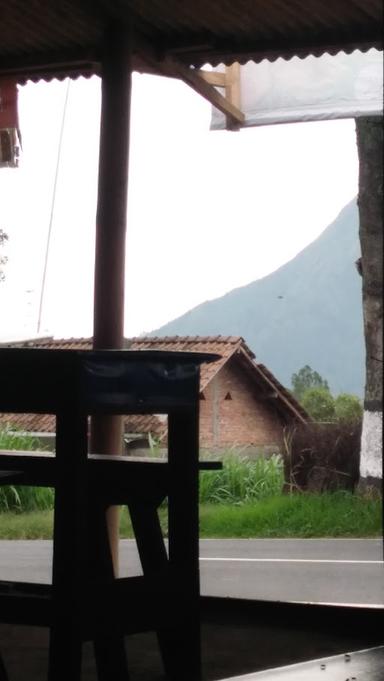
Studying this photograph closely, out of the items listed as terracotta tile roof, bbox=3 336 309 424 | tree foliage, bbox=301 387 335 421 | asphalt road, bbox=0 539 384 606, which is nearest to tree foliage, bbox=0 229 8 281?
terracotta tile roof, bbox=3 336 309 424

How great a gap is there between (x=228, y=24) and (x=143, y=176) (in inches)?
24.0

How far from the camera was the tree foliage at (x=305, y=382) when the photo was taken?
4801 mm

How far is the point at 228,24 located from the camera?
391 centimetres

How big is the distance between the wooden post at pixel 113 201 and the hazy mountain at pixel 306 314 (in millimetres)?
488

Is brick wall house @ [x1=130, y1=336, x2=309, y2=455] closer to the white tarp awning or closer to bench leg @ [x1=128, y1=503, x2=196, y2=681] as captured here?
the white tarp awning

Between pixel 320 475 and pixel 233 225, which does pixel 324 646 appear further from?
pixel 320 475

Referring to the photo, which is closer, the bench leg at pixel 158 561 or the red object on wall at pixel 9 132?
the bench leg at pixel 158 561

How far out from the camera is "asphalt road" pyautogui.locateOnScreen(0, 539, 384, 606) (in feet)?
13.8

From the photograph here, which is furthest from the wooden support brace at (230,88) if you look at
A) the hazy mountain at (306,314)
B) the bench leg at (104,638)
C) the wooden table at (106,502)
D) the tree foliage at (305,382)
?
the bench leg at (104,638)

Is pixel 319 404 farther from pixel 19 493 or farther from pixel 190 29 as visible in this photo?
pixel 190 29

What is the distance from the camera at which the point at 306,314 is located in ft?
15.6

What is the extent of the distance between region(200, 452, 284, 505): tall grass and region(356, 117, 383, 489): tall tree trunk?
0.38 m

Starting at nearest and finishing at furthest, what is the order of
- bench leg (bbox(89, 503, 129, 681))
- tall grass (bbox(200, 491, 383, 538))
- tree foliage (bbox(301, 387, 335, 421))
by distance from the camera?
bench leg (bbox(89, 503, 129, 681))
tall grass (bbox(200, 491, 383, 538))
tree foliage (bbox(301, 387, 335, 421))

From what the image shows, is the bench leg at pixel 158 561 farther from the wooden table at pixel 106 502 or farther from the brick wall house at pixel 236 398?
the brick wall house at pixel 236 398
